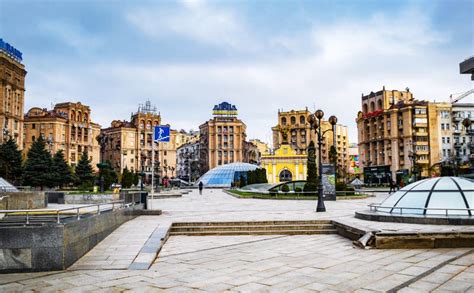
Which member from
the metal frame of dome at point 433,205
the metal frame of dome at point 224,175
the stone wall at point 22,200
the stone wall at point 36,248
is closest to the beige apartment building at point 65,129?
the metal frame of dome at point 224,175

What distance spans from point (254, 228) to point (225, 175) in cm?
6149

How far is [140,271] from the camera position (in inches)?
279

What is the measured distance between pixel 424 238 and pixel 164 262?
5730 mm

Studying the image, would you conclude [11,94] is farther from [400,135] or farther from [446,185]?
[446,185]

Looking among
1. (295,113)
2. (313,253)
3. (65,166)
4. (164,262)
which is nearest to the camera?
(164,262)

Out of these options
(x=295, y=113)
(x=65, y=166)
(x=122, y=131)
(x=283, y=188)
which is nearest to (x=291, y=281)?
(x=283, y=188)

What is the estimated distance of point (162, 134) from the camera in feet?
68.8

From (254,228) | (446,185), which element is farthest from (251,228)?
(446,185)

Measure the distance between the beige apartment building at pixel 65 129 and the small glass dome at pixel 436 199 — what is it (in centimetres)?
7392

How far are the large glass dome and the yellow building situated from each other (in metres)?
5.19

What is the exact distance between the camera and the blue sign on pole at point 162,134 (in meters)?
20.9

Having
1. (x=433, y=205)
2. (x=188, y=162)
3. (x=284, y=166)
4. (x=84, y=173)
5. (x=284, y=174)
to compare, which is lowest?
(x=433, y=205)

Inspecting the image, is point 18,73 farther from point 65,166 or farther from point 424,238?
point 424,238

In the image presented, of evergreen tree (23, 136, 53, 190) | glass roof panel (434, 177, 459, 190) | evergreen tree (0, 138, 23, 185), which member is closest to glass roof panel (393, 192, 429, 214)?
glass roof panel (434, 177, 459, 190)
